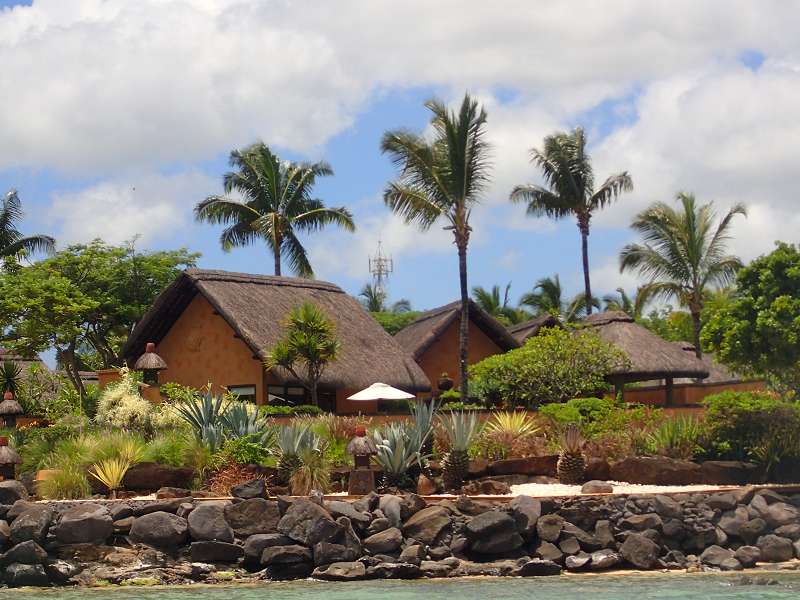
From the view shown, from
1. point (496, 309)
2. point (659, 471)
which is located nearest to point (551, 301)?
point (496, 309)

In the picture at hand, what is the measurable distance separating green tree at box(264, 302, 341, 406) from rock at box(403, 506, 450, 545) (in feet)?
29.7

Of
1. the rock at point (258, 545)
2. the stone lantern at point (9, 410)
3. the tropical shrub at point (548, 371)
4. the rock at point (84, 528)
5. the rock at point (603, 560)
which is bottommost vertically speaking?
the rock at point (603, 560)

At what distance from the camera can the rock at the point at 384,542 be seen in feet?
54.9

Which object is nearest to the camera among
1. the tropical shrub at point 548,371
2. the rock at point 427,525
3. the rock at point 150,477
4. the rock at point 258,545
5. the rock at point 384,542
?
the rock at point 258,545

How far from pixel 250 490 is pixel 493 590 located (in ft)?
14.0

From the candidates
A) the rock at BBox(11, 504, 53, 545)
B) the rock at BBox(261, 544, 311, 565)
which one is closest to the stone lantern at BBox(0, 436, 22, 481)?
the rock at BBox(11, 504, 53, 545)

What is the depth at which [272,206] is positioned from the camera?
39.8 meters

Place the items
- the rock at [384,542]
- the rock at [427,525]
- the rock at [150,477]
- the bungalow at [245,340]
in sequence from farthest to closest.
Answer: the bungalow at [245,340] → the rock at [150,477] → the rock at [427,525] → the rock at [384,542]

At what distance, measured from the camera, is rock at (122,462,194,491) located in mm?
18562

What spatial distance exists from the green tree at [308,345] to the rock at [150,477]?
23.7 ft

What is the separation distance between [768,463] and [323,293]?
15.8 meters

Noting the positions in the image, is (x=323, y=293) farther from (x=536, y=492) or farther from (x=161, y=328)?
(x=536, y=492)

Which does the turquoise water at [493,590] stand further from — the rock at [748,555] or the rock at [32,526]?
the rock at [32,526]

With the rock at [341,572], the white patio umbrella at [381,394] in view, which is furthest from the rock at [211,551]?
the white patio umbrella at [381,394]
